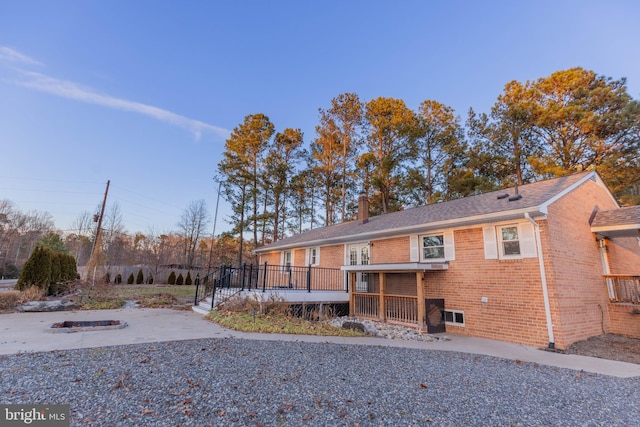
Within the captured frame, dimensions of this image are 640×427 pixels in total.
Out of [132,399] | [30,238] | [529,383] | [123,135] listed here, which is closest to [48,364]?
[132,399]

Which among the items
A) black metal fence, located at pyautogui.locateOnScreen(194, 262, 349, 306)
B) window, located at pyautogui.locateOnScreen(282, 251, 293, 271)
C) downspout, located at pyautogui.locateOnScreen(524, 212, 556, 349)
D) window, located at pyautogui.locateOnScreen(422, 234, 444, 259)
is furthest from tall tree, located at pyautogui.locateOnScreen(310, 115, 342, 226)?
downspout, located at pyautogui.locateOnScreen(524, 212, 556, 349)

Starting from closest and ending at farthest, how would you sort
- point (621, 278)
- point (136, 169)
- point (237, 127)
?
point (621, 278) → point (136, 169) → point (237, 127)

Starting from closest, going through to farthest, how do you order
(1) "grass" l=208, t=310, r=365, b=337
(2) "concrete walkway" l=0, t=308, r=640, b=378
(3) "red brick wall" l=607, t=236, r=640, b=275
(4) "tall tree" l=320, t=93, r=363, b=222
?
1. (2) "concrete walkway" l=0, t=308, r=640, b=378
2. (1) "grass" l=208, t=310, r=365, b=337
3. (3) "red brick wall" l=607, t=236, r=640, b=275
4. (4) "tall tree" l=320, t=93, r=363, b=222

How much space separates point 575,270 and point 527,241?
189 cm

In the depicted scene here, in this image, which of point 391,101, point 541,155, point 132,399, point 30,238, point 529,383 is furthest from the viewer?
point 30,238

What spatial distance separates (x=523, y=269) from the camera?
26.6 ft

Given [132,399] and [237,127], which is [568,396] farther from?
[237,127]

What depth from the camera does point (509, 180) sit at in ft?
63.6

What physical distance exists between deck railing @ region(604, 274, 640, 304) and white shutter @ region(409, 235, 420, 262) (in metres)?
6.04

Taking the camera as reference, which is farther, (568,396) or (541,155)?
(541,155)

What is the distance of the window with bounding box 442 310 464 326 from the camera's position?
9.30m

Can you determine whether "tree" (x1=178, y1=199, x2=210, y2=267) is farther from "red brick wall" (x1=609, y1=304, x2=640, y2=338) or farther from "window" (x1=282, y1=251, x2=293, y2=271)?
"red brick wall" (x1=609, y1=304, x2=640, y2=338)

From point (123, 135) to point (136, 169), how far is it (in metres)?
4.36

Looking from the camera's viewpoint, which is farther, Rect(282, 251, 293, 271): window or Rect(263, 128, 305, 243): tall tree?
Rect(263, 128, 305, 243): tall tree
